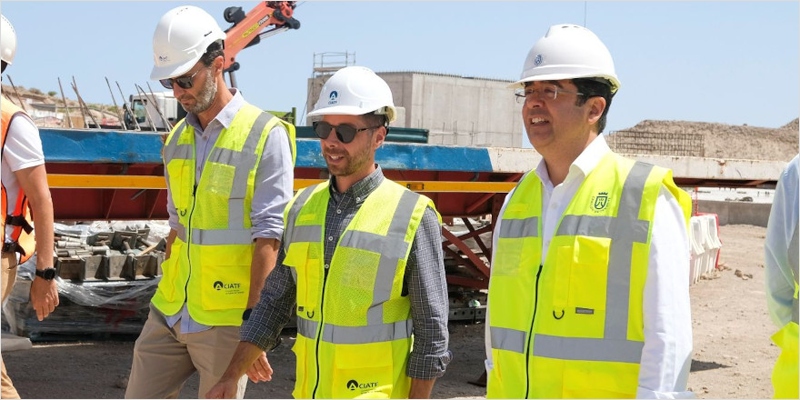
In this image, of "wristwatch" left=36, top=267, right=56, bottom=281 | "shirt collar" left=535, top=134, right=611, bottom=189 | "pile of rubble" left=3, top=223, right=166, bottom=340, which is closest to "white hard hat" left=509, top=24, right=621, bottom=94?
"shirt collar" left=535, top=134, right=611, bottom=189

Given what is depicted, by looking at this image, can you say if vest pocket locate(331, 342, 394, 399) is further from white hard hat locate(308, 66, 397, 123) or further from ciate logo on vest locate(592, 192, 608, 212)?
ciate logo on vest locate(592, 192, 608, 212)

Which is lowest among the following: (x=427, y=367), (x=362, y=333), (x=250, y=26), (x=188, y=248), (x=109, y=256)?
(x=109, y=256)

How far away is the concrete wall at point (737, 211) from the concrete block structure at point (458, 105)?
30.6 ft

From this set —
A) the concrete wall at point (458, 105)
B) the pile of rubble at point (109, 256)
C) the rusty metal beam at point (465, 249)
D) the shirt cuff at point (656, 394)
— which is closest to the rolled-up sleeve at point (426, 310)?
the shirt cuff at point (656, 394)

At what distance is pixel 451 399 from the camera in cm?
866

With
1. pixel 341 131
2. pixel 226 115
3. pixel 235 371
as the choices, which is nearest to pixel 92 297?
pixel 226 115

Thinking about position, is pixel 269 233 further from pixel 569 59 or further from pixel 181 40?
pixel 569 59

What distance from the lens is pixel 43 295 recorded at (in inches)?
175

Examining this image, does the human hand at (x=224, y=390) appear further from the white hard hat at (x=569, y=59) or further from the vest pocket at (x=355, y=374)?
the white hard hat at (x=569, y=59)

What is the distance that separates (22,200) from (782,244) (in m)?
3.24

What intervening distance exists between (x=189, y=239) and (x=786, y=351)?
8.27 ft

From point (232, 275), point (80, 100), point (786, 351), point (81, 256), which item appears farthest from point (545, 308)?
point (81, 256)

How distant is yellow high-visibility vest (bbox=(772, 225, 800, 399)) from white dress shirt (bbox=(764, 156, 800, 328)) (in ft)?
0.05

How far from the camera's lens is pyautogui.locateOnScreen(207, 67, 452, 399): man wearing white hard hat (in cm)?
332
